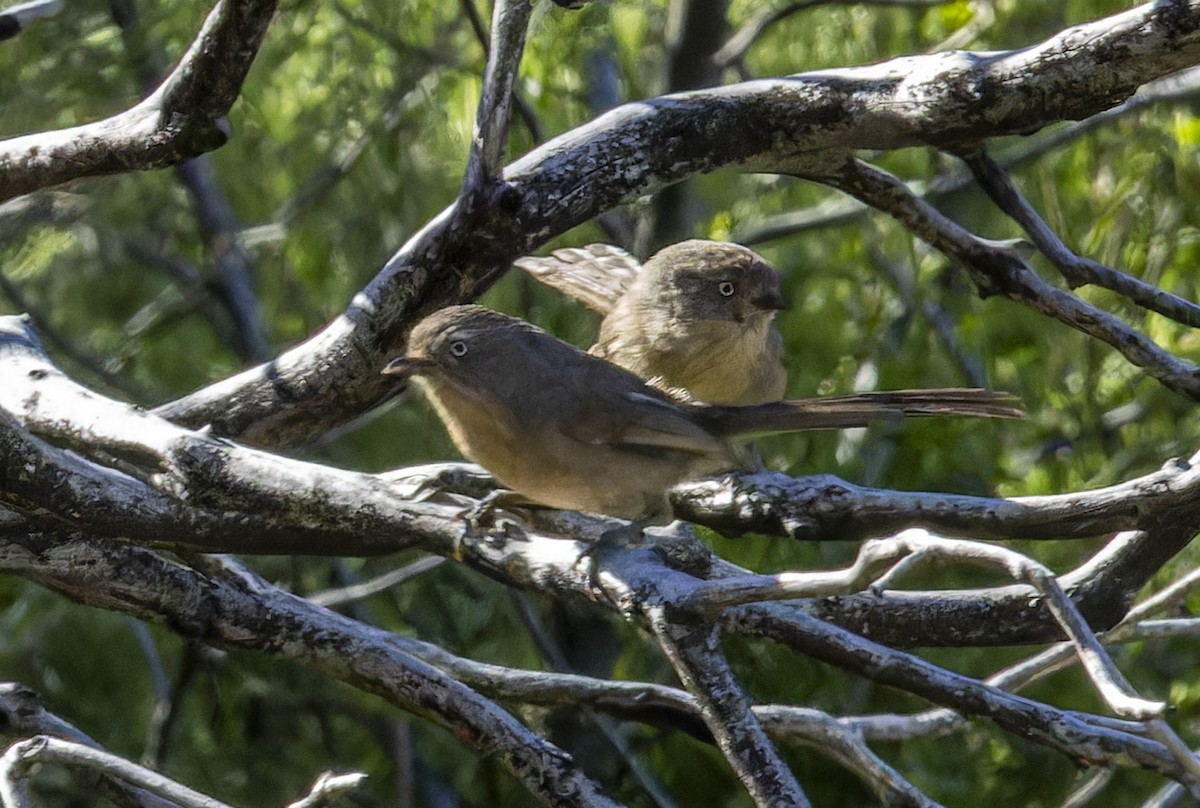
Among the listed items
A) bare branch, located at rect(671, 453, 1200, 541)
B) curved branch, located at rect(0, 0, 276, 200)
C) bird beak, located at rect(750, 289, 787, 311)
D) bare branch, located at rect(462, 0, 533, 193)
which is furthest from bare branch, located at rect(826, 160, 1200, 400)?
curved branch, located at rect(0, 0, 276, 200)

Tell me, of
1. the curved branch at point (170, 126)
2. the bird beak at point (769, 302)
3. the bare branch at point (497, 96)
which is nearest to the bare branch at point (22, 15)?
the curved branch at point (170, 126)

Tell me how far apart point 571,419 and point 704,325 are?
143 centimetres

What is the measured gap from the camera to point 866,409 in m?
3.75

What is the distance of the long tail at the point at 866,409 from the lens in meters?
3.67

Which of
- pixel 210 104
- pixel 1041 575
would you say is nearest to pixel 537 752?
pixel 1041 575

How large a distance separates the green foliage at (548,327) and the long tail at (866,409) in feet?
3.62

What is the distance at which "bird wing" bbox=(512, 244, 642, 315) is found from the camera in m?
5.79

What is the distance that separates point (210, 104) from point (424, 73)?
3.72 meters

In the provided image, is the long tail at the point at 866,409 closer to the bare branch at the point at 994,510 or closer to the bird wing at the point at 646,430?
the bird wing at the point at 646,430

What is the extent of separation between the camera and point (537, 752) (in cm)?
319

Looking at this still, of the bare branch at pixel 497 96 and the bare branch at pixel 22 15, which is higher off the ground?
the bare branch at pixel 22 15

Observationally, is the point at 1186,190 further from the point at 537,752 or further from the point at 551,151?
the point at 537,752

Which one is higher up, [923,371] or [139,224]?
[139,224]

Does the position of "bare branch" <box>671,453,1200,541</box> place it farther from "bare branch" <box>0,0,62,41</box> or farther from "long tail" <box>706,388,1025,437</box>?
"bare branch" <box>0,0,62,41</box>
